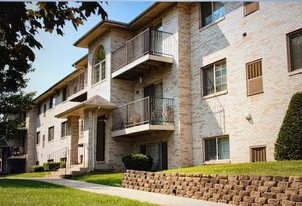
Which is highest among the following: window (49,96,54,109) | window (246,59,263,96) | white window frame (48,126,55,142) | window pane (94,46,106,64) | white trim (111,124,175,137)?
window pane (94,46,106,64)

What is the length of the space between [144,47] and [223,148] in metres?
6.02

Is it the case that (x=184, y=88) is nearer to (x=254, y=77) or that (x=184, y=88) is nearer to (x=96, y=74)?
(x=254, y=77)

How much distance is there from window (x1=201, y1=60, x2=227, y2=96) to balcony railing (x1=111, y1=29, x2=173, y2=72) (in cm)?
210

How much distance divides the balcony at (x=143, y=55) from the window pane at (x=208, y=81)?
1721 mm

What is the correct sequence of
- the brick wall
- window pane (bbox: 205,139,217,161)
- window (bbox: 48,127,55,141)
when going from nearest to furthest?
the brick wall
window pane (bbox: 205,139,217,161)
window (bbox: 48,127,55,141)

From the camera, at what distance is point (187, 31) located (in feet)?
55.2

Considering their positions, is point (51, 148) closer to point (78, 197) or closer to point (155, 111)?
point (155, 111)

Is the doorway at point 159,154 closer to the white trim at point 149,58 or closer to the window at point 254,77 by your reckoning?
the white trim at point 149,58

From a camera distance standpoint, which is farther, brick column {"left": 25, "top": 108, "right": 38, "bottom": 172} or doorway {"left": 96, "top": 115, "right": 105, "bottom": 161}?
brick column {"left": 25, "top": 108, "right": 38, "bottom": 172}

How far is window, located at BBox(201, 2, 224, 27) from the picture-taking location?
50.5ft

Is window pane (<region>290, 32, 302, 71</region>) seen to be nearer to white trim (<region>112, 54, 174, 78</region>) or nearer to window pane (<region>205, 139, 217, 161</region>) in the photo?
window pane (<region>205, 139, 217, 161</region>)

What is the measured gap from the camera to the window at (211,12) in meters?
15.4

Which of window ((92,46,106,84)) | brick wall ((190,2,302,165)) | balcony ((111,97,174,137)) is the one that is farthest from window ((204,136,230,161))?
window ((92,46,106,84))

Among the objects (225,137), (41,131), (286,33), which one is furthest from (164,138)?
(41,131)
